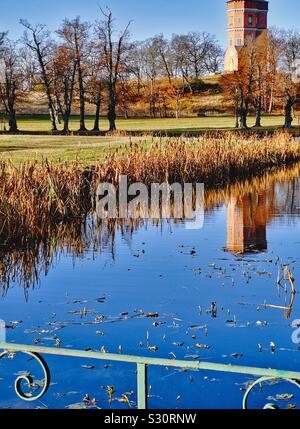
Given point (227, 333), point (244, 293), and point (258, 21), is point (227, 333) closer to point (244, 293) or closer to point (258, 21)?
point (244, 293)

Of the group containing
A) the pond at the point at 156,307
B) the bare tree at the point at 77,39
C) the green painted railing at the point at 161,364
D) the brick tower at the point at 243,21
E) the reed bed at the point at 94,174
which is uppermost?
the brick tower at the point at 243,21

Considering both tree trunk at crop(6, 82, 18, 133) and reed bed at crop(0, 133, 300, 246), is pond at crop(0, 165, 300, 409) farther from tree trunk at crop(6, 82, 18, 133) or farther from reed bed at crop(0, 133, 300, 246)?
tree trunk at crop(6, 82, 18, 133)

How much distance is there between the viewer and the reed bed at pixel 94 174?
1385 centimetres

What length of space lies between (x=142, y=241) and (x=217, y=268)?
2.95 meters

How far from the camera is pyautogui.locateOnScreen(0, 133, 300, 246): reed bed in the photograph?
45.4 ft

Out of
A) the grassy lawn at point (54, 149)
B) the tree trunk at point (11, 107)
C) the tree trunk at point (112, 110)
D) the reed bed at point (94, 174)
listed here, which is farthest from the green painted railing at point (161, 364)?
the tree trunk at point (112, 110)

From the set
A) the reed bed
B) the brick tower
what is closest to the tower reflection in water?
the reed bed

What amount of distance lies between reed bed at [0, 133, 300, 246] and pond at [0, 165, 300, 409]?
0.51 metres

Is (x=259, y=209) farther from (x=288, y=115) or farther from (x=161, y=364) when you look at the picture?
(x=288, y=115)

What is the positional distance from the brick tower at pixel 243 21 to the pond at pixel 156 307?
83.5m

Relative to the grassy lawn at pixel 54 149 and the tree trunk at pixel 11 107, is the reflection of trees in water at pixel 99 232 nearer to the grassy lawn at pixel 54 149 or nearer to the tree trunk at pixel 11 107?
the grassy lawn at pixel 54 149

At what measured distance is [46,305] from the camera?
9.96 m

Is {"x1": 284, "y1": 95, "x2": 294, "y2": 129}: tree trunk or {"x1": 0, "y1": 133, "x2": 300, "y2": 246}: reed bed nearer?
{"x1": 0, "y1": 133, "x2": 300, "y2": 246}: reed bed
